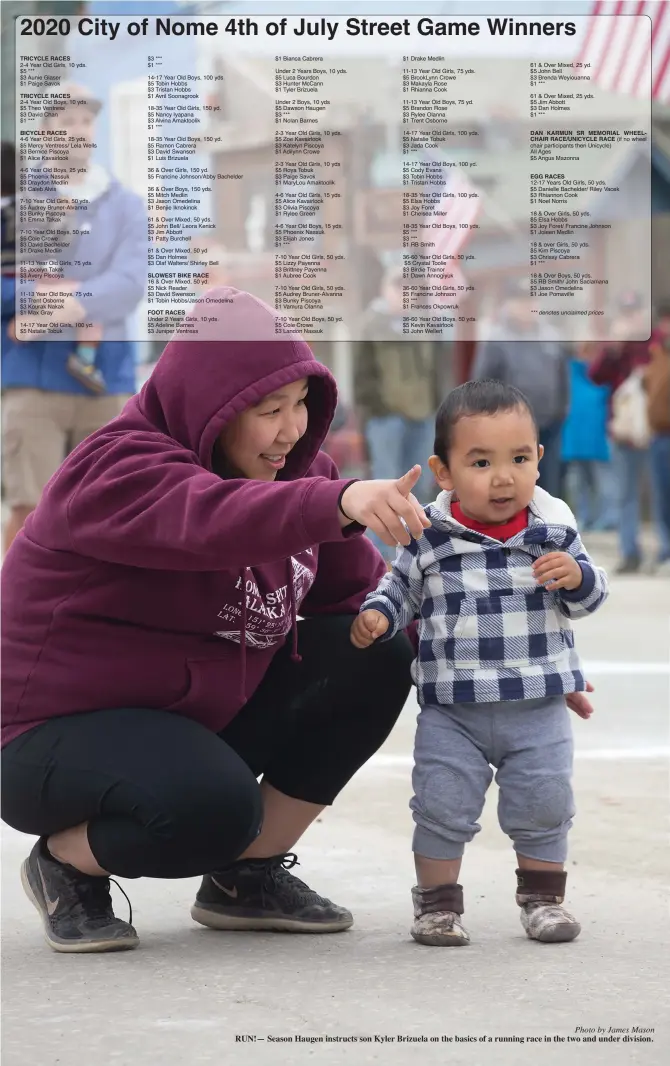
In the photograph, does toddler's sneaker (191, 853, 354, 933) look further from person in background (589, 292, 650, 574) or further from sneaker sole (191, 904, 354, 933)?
person in background (589, 292, 650, 574)

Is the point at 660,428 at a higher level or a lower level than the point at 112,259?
lower

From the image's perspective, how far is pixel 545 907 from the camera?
3.12 m

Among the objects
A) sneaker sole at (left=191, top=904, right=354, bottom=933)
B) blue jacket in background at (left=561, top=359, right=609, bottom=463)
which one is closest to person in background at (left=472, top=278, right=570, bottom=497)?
blue jacket in background at (left=561, top=359, right=609, bottom=463)

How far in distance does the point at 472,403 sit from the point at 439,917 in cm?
95

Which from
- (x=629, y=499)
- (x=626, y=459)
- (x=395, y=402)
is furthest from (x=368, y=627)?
(x=626, y=459)

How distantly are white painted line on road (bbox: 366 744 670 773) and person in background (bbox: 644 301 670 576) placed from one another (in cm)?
550

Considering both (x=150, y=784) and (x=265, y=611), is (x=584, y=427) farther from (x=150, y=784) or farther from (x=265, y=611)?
(x=150, y=784)

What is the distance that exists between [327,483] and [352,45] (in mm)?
908

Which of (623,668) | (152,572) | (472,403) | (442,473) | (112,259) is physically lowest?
(623,668)

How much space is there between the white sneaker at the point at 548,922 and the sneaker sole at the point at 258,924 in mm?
341

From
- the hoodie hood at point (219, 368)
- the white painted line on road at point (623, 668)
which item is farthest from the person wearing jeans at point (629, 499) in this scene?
the hoodie hood at point (219, 368)

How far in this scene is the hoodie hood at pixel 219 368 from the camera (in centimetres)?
297

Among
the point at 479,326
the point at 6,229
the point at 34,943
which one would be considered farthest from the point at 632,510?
the point at 34,943

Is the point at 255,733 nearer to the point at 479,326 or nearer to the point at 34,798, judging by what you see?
the point at 34,798
